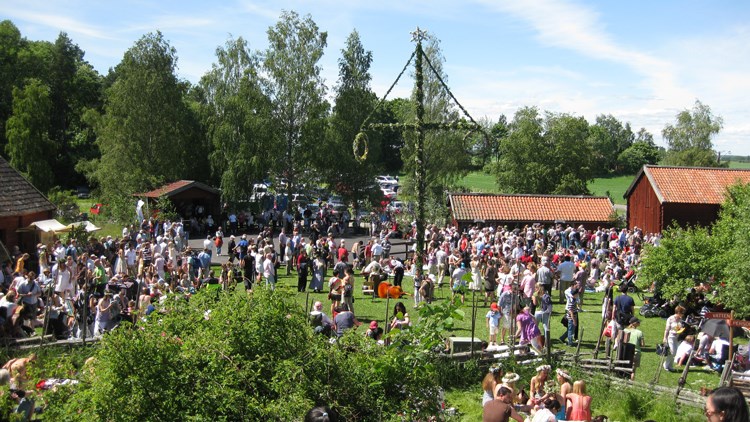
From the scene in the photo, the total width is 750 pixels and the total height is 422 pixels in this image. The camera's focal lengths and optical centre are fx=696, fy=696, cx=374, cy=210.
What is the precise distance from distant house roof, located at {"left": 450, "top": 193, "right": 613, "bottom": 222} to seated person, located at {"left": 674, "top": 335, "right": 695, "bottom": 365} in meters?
21.9

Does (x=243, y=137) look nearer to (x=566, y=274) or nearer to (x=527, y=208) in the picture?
(x=527, y=208)

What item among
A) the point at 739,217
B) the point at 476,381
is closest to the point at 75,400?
the point at 476,381

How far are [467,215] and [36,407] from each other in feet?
96.5

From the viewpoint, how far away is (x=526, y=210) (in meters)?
38.6

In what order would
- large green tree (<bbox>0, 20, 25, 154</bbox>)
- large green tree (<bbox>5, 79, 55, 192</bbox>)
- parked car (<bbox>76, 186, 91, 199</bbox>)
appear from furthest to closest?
parked car (<bbox>76, 186, 91, 199</bbox>) → large green tree (<bbox>0, 20, 25, 154</bbox>) → large green tree (<bbox>5, 79, 55, 192</bbox>)

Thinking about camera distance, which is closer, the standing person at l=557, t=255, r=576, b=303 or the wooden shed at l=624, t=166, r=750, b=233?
the standing person at l=557, t=255, r=576, b=303

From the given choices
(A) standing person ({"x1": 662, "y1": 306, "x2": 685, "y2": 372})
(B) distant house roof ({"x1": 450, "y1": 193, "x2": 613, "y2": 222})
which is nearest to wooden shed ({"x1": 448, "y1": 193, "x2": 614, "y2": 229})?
(B) distant house roof ({"x1": 450, "y1": 193, "x2": 613, "y2": 222})

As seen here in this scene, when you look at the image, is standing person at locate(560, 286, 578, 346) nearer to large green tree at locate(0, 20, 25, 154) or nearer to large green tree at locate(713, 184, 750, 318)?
large green tree at locate(713, 184, 750, 318)

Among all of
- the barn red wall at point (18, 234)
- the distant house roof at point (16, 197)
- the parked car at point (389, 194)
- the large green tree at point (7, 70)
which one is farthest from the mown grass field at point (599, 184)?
the barn red wall at point (18, 234)

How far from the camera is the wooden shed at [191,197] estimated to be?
119ft

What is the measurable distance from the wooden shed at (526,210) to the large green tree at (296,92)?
9803 millimetres

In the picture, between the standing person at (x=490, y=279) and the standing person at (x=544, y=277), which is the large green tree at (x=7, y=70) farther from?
the standing person at (x=544, y=277)

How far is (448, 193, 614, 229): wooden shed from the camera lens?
37375mm

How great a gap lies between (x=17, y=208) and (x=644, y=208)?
3059 centimetres
